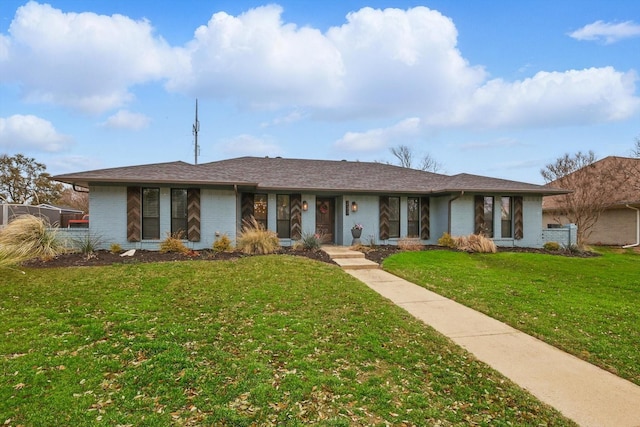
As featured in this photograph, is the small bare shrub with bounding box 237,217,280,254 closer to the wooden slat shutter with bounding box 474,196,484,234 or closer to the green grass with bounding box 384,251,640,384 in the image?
the green grass with bounding box 384,251,640,384

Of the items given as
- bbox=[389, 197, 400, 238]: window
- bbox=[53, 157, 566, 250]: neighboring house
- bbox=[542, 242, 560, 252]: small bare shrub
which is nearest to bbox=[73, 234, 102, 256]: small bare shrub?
Result: bbox=[53, 157, 566, 250]: neighboring house

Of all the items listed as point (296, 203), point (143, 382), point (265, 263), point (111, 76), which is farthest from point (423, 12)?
point (143, 382)

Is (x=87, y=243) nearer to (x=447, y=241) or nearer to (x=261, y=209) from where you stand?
(x=261, y=209)

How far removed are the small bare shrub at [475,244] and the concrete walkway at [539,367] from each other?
659cm

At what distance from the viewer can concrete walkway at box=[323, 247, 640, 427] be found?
275 centimetres

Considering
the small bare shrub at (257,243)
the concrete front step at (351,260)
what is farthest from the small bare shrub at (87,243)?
the concrete front step at (351,260)

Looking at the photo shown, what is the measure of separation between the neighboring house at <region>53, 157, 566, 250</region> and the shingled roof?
42 millimetres

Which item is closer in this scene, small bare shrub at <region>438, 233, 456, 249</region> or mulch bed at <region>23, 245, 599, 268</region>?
mulch bed at <region>23, 245, 599, 268</region>

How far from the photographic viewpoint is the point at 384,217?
13.3m

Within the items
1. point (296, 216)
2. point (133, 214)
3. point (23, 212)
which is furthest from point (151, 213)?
point (23, 212)

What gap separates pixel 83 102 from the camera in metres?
13.5

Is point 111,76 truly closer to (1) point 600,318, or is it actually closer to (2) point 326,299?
(2) point 326,299

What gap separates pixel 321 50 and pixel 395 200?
6446mm

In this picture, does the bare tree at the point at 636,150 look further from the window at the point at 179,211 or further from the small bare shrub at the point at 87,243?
the small bare shrub at the point at 87,243
